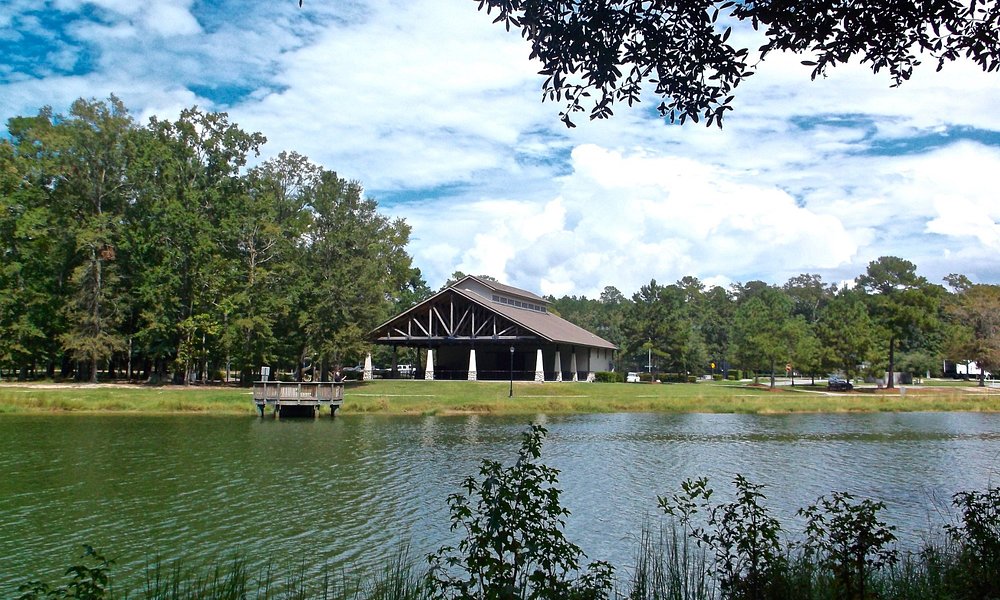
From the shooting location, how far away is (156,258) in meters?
56.8

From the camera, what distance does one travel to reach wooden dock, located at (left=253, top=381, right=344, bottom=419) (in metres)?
40.2

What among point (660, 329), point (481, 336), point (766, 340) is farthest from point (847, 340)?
point (481, 336)

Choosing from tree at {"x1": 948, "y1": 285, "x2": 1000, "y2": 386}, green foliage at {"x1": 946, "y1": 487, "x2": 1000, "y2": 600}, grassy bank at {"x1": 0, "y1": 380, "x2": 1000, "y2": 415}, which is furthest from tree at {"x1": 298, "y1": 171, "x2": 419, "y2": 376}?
tree at {"x1": 948, "y1": 285, "x2": 1000, "y2": 386}

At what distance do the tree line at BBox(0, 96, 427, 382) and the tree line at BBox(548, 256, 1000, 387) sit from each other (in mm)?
34541

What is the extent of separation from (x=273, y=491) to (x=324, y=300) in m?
37.2

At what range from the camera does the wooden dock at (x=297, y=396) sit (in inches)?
1583

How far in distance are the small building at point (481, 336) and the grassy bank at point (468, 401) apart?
5.03 m

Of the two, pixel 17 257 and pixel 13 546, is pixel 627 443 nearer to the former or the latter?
pixel 13 546

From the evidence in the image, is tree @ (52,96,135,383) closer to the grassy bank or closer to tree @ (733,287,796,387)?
the grassy bank

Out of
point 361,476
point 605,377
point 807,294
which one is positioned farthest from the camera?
point 807,294

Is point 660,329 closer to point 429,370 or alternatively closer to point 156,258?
point 429,370

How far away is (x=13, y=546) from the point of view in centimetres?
1376

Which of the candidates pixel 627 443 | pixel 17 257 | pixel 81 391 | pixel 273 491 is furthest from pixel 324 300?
pixel 273 491

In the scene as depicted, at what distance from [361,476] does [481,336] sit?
3866cm
